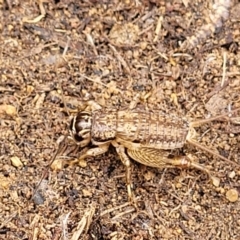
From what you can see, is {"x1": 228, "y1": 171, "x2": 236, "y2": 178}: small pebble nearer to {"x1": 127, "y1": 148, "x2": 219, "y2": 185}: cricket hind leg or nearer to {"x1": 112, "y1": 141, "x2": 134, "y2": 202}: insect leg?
{"x1": 127, "y1": 148, "x2": 219, "y2": 185}: cricket hind leg

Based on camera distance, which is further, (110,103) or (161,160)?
(110,103)

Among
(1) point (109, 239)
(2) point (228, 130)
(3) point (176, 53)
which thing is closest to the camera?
(1) point (109, 239)

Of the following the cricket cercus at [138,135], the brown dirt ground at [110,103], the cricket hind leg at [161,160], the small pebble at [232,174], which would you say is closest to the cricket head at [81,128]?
the cricket cercus at [138,135]

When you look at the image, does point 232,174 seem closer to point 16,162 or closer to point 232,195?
point 232,195

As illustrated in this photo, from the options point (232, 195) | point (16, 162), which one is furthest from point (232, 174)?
point (16, 162)

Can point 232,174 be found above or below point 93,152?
below

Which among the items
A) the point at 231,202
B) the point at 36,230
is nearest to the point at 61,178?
the point at 36,230

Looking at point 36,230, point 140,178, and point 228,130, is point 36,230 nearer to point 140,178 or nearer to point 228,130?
point 140,178
